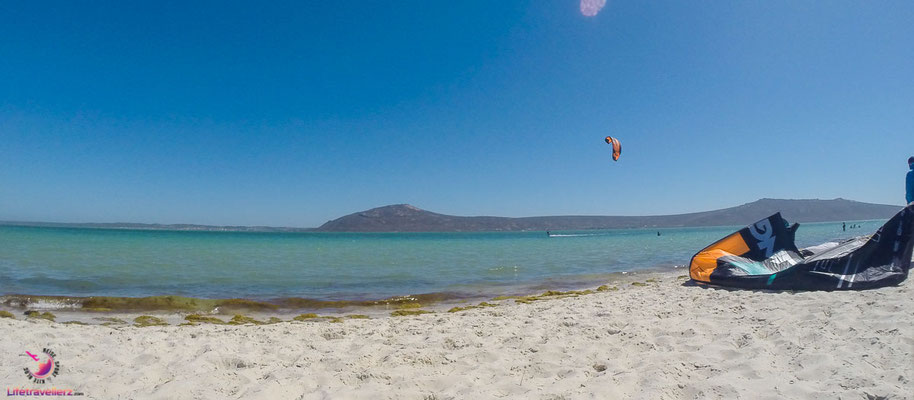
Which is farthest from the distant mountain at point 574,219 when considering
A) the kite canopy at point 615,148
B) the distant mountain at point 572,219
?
the kite canopy at point 615,148

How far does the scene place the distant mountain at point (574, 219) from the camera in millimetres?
146250

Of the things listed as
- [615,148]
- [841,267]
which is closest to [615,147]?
[615,148]

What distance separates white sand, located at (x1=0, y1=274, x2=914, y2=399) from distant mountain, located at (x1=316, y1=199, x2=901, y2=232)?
13723 cm

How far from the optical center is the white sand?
3.09m

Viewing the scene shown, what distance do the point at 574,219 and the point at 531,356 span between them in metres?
163

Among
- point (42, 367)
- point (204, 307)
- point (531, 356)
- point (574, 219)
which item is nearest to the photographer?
point (42, 367)

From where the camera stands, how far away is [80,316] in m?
7.71

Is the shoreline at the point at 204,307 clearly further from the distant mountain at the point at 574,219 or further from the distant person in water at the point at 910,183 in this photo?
the distant mountain at the point at 574,219

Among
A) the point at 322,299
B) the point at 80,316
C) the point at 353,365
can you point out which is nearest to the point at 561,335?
the point at 353,365

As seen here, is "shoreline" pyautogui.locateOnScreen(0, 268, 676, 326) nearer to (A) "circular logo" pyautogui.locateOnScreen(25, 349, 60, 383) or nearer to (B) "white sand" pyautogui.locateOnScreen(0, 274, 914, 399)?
(B) "white sand" pyautogui.locateOnScreen(0, 274, 914, 399)

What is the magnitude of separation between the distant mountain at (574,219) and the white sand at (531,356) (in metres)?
137

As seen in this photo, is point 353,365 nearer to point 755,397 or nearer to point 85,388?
point 85,388

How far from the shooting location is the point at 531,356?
4.02 m

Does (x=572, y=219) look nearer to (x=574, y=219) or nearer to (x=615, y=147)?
(x=574, y=219)
